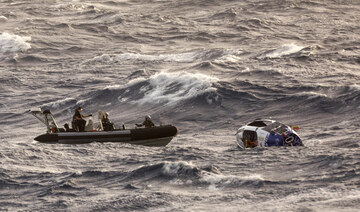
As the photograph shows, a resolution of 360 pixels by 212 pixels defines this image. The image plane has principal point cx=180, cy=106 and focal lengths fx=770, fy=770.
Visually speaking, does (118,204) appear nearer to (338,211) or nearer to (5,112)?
(338,211)

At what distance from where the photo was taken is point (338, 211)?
27781mm

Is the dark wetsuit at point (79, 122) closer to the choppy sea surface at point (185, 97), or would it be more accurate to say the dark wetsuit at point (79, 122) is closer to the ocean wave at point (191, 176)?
the choppy sea surface at point (185, 97)

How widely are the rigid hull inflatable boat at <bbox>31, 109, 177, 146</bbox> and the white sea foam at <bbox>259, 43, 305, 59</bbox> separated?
21.8 m

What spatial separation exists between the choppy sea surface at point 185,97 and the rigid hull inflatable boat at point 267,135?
68cm

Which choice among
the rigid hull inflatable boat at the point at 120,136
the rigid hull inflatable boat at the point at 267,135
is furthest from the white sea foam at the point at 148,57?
the rigid hull inflatable boat at the point at 267,135

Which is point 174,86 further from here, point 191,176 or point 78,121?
point 191,176

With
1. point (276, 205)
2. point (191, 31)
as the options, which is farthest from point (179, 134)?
point (191, 31)

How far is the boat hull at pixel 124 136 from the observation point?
40938mm

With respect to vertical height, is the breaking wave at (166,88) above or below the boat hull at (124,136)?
above

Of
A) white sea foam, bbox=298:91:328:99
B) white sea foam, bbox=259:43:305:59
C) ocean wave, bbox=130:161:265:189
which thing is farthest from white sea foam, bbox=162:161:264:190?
white sea foam, bbox=259:43:305:59

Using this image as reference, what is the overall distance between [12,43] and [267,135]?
38697 mm

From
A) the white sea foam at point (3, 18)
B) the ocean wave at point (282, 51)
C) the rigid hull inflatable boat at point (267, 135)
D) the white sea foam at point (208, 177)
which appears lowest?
the white sea foam at point (208, 177)

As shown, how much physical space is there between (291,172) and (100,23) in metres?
48.8

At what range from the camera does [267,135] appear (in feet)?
131
